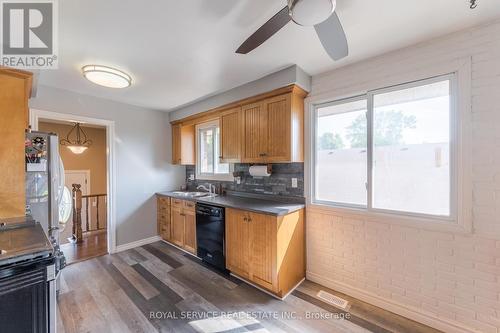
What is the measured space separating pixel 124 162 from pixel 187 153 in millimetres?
1058

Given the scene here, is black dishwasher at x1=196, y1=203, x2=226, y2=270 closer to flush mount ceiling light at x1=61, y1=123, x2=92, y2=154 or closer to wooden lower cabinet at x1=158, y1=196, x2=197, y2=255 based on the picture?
wooden lower cabinet at x1=158, y1=196, x2=197, y2=255

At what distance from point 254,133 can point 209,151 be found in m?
1.49

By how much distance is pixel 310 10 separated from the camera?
1.04m

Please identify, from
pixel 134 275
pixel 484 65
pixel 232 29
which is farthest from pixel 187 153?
pixel 484 65

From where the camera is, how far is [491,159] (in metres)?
1.57

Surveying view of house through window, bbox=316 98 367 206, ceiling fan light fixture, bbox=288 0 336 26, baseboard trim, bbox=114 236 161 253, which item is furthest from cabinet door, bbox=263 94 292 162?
baseboard trim, bbox=114 236 161 253

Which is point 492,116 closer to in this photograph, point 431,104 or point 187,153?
point 431,104

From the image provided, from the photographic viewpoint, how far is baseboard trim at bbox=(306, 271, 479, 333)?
1702mm

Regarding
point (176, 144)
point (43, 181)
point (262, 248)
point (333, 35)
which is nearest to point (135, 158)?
point (176, 144)

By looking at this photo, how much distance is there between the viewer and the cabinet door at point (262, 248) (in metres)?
2.19

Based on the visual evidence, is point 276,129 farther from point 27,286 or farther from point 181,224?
point 27,286

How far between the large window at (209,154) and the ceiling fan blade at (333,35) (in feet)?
7.90

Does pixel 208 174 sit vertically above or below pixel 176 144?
below

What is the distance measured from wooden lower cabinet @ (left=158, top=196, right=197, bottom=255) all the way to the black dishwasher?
0.18 metres
